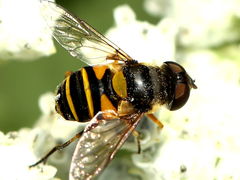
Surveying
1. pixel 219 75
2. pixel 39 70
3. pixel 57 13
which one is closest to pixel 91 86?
pixel 57 13

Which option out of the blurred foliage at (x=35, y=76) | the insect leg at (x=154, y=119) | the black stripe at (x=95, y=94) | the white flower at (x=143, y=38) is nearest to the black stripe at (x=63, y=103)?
the black stripe at (x=95, y=94)

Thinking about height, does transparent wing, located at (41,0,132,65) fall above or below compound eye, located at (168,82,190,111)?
above

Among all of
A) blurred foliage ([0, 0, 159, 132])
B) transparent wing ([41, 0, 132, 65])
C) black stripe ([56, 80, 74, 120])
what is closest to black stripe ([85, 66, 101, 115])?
black stripe ([56, 80, 74, 120])

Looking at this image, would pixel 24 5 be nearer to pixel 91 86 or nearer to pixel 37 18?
pixel 37 18

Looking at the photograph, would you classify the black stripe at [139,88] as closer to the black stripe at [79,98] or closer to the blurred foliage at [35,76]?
the black stripe at [79,98]

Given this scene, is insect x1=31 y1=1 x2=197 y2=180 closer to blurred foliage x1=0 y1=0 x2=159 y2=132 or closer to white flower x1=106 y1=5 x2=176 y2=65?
white flower x1=106 y1=5 x2=176 y2=65

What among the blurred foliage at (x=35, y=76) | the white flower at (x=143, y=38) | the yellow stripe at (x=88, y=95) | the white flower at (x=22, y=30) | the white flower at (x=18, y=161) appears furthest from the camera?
the blurred foliage at (x=35, y=76)

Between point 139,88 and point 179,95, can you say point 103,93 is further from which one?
point 179,95
